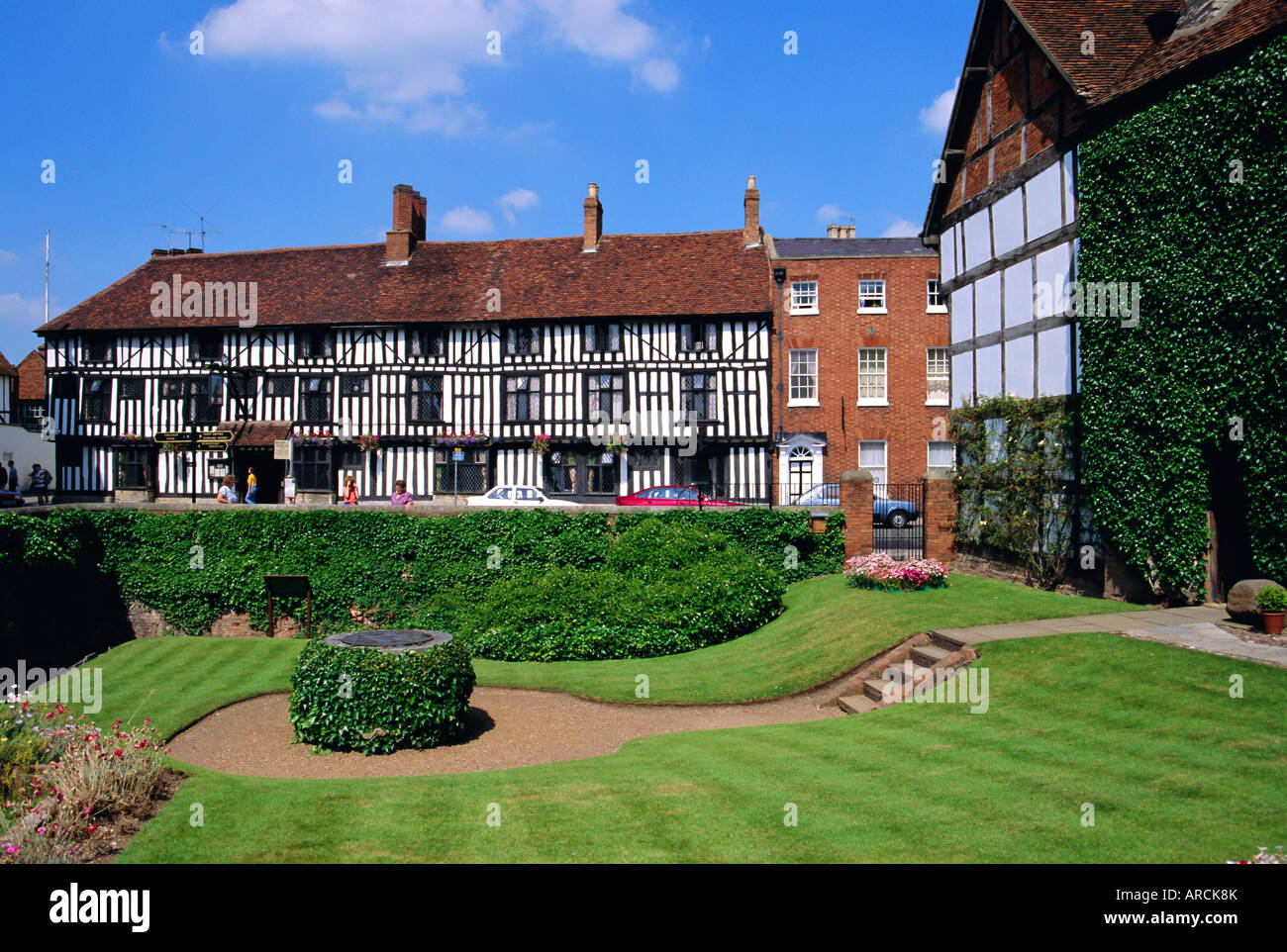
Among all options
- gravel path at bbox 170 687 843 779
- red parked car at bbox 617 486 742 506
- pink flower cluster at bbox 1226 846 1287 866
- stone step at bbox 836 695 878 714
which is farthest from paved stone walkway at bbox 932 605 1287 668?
red parked car at bbox 617 486 742 506

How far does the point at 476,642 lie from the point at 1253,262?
1564 centimetres

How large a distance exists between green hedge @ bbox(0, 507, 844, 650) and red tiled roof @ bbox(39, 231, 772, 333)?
43.0 feet

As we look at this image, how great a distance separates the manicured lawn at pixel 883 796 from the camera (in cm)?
694

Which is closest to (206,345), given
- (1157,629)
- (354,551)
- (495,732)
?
(354,551)

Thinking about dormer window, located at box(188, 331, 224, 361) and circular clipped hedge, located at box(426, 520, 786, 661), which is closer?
circular clipped hedge, located at box(426, 520, 786, 661)

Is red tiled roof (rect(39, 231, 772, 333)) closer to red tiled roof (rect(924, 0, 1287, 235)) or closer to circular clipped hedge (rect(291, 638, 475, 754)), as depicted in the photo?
red tiled roof (rect(924, 0, 1287, 235))

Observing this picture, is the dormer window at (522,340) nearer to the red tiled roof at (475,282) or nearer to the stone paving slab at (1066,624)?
the red tiled roof at (475,282)

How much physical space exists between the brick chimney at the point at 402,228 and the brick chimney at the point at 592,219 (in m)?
7.65

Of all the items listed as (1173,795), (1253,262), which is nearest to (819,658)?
(1173,795)

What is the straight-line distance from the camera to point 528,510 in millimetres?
23297

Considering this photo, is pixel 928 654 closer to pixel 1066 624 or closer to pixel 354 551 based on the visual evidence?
pixel 1066 624

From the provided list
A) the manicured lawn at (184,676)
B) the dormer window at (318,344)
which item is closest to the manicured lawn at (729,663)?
the manicured lawn at (184,676)

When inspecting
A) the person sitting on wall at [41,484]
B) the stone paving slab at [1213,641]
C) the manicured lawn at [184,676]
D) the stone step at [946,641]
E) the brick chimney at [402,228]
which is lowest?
the manicured lawn at [184,676]

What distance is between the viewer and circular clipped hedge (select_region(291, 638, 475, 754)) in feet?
39.4
